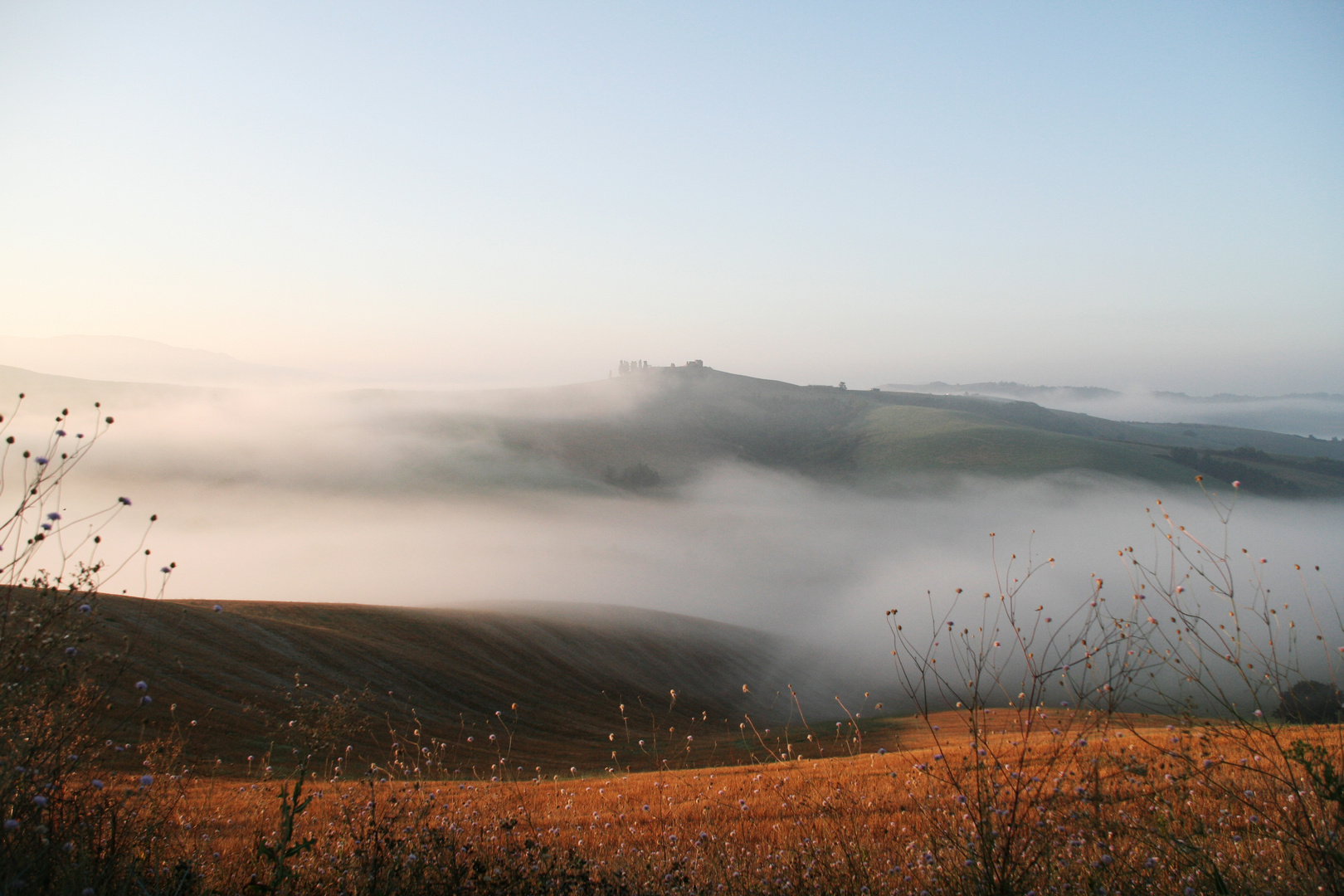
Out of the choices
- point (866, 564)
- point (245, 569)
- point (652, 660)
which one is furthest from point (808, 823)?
point (866, 564)

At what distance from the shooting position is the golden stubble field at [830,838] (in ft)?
15.8

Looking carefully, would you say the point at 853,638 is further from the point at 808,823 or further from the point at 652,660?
the point at 808,823

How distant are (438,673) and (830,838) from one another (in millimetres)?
44821

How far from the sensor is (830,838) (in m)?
6.71

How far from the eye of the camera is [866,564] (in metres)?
188

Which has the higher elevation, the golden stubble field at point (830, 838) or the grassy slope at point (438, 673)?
→ the golden stubble field at point (830, 838)

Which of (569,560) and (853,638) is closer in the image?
(853,638)

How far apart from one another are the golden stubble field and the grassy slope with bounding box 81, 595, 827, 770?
168 centimetres

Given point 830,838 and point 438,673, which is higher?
point 830,838

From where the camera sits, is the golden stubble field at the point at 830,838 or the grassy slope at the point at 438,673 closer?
the golden stubble field at the point at 830,838

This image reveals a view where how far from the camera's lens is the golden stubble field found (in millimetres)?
4801

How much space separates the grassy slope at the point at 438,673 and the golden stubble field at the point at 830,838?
168cm

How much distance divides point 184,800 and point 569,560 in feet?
478

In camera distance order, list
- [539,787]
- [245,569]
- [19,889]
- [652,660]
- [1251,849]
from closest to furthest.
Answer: [19,889], [1251,849], [539,787], [652,660], [245,569]
